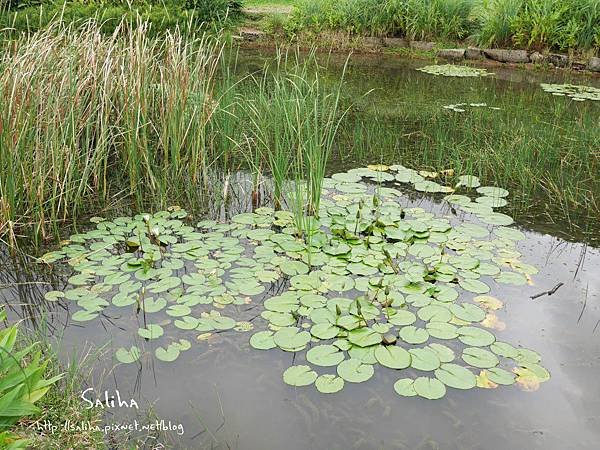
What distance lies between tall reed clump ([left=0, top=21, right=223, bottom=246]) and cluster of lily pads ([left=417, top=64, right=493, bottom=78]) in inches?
177

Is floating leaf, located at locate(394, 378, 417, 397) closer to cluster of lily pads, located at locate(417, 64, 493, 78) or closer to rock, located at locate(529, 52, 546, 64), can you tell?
cluster of lily pads, located at locate(417, 64, 493, 78)

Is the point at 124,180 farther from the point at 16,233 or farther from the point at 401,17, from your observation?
the point at 401,17

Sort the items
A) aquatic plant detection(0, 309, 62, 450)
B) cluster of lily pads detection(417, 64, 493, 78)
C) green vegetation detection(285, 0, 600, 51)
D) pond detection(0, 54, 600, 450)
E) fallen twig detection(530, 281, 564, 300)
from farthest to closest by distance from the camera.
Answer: green vegetation detection(285, 0, 600, 51)
cluster of lily pads detection(417, 64, 493, 78)
fallen twig detection(530, 281, 564, 300)
pond detection(0, 54, 600, 450)
aquatic plant detection(0, 309, 62, 450)

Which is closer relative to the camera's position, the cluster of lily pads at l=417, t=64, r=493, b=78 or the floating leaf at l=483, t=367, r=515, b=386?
the floating leaf at l=483, t=367, r=515, b=386

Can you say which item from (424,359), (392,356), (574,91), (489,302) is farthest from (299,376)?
(574,91)

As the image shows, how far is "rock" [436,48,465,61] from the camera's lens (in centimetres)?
852

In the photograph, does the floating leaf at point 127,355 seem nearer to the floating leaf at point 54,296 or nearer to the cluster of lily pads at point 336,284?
the cluster of lily pads at point 336,284

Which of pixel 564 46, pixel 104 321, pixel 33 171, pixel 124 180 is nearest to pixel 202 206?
pixel 124 180

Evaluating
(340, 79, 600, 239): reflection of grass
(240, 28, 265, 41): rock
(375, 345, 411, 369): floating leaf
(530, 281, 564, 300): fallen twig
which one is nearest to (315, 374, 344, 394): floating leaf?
(375, 345, 411, 369): floating leaf

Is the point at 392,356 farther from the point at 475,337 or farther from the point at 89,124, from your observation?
the point at 89,124

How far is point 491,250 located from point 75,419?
2075 mm

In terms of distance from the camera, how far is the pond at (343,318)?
6.54 feet

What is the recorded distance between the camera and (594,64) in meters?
7.66

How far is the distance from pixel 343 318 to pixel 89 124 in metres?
1.77
